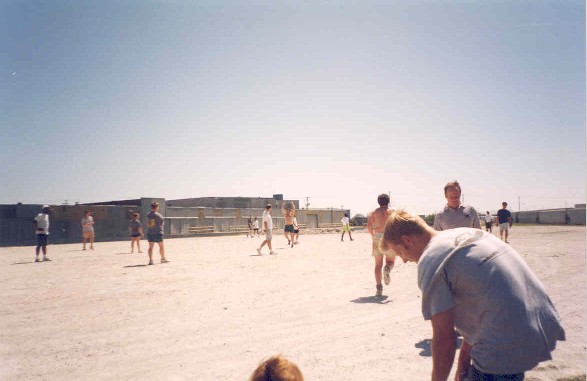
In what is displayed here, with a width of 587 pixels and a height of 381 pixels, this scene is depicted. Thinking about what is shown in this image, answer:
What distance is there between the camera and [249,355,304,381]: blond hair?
5.68 feet

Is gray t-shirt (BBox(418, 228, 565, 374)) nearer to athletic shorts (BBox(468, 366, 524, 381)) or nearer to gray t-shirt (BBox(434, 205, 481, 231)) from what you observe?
athletic shorts (BBox(468, 366, 524, 381))

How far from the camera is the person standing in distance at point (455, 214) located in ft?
15.7

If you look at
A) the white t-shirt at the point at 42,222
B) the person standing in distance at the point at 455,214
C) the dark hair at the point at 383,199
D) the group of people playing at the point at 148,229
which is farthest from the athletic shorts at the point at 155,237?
the person standing in distance at the point at 455,214

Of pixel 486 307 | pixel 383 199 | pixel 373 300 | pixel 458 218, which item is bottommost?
pixel 373 300

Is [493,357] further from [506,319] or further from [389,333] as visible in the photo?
[389,333]

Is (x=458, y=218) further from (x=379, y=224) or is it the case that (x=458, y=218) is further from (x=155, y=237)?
(x=155, y=237)

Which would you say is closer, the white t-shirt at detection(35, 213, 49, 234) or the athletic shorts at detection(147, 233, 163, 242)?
the athletic shorts at detection(147, 233, 163, 242)

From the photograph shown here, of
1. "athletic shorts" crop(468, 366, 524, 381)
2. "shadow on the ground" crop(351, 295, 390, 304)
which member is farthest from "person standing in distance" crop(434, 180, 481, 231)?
"athletic shorts" crop(468, 366, 524, 381)

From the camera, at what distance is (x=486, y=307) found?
1.71m

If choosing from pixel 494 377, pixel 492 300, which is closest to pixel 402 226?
pixel 492 300

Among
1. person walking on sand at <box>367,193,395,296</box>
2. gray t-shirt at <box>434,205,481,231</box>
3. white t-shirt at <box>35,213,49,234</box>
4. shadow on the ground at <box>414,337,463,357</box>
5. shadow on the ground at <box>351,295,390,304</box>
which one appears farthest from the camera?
white t-shirt at <box>35,213,49,234</box>

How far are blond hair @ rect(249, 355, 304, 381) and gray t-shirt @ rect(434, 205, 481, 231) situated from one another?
3595 mm

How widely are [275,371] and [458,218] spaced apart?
379cm

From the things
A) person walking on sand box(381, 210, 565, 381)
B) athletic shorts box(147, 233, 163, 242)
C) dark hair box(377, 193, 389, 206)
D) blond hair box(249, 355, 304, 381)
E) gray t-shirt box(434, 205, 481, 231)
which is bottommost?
athletic shorts box(147, 233, 163, 242)
